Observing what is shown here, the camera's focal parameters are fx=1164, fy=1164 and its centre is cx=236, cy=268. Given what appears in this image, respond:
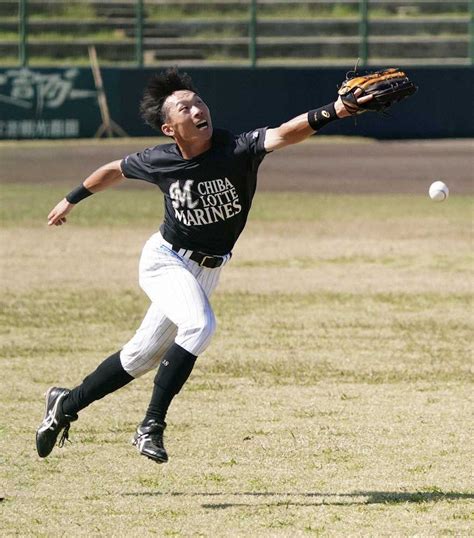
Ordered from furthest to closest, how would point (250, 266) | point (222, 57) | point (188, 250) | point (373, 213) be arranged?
point (222, 57) < point (373, 213) < point (250, 266) < point (188, 250)

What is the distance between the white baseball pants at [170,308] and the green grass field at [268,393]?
626 millimetres

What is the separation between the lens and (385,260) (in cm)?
1313

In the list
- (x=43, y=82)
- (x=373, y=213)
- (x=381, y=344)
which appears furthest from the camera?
(x=43, y=82)

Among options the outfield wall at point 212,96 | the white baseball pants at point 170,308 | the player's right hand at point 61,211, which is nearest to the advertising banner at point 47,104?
the outfield wall at point 212,96

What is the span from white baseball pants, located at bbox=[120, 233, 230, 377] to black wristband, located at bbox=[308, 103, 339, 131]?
89 centimetres

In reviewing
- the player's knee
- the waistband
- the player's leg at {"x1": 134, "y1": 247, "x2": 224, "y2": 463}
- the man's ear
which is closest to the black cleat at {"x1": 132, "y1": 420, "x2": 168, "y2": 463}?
the player's leg at {"x1": 134, "y1": 247, "x2": 224, "y2": 463}

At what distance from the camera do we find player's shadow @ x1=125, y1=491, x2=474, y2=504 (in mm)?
5363

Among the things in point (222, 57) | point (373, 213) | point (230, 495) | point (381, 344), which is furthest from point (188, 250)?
point (222, 57)

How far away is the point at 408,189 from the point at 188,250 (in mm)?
14563

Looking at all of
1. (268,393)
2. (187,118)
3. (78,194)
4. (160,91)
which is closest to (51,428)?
(78,194)

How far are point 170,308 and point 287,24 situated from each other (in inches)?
1085

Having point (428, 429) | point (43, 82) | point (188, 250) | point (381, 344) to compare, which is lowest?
point (43, 82)

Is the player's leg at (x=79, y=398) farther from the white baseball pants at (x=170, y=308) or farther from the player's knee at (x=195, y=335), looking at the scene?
the player's knee at (x=195, y=335)

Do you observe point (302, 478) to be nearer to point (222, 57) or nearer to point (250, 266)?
point (250, 266)
